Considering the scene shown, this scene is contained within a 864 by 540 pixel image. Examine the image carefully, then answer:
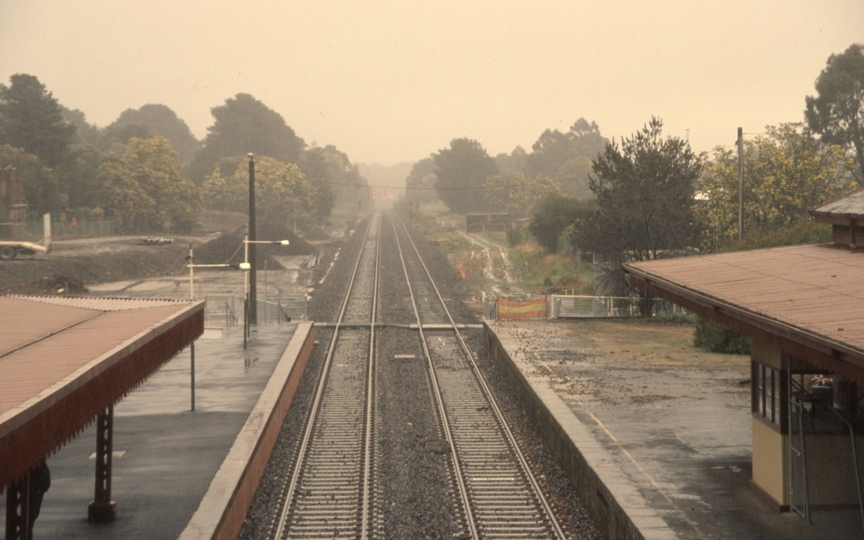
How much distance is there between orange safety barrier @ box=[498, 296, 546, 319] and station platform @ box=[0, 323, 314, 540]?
1119 cm

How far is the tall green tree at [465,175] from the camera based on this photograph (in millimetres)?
129500

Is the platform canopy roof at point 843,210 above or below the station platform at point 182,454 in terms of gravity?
above

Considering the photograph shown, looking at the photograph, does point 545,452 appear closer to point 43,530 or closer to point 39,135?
point 43,530

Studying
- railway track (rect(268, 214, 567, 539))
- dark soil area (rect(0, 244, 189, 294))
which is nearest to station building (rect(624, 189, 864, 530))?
railway track (rect(268, 214, 567, 539))

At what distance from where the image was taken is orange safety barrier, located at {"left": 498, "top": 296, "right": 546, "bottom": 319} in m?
31.7

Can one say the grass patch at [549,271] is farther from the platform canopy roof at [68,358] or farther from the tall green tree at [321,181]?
the tall green tree at [321,181]

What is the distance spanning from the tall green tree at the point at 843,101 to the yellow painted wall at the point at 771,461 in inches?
2339

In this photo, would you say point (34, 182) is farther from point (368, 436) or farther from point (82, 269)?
point (368, 436)

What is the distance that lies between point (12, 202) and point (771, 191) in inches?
2136

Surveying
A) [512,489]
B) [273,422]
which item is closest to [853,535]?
[512,489]

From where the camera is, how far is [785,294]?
1114 cm

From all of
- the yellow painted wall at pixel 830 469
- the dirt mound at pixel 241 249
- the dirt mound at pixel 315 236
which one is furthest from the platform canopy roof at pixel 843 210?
the dirt mound at pixel 315 236

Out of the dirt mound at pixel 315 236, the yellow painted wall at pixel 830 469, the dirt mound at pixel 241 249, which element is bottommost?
the yellow painted wall at pixel 830 469

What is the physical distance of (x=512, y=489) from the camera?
13.4 m
